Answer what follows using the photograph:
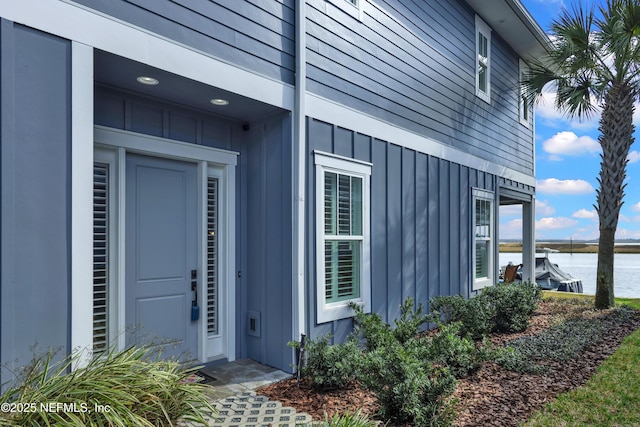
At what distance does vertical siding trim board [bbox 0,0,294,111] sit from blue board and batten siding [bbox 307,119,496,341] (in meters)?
0.87

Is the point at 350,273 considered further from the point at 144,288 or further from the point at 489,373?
the point at 144,288

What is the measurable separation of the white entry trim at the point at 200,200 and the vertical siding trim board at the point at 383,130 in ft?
3.59

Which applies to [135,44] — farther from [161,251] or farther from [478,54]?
[478,54]

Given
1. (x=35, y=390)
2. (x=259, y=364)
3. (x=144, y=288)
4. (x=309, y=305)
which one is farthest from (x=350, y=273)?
(x=35, y=390)

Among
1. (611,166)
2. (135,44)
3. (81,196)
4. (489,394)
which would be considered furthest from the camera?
(611,166)

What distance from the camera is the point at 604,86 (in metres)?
8.45

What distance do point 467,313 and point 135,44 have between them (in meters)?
5.01

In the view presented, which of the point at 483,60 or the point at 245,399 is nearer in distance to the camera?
the point at 245,399

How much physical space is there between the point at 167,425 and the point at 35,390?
784mm

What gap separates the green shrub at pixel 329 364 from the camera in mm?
3826

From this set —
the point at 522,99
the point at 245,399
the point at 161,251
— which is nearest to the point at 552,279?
the point at 522,99

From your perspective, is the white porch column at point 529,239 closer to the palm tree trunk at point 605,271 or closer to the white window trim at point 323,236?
the palm tree trunk at point 605,271

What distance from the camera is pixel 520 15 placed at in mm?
8539

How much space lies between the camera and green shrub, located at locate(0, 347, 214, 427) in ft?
7.29
